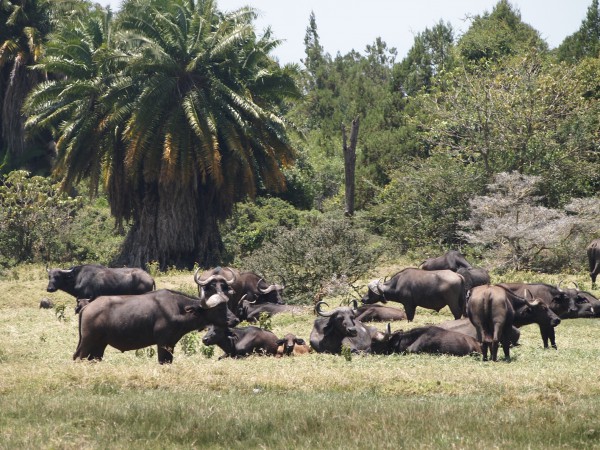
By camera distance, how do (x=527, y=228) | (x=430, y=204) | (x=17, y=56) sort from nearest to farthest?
(x=527, y=228)
(x=430, y=204)
(x=17, y=56)

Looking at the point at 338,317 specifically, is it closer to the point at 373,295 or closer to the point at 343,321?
the point at 343,321

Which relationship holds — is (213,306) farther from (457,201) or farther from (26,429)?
(457,201)

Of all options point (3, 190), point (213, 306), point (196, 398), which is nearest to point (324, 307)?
point (213, 306)

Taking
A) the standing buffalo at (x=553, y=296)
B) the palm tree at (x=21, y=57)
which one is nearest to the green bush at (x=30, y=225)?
the palm tree at (x=21, y=57)

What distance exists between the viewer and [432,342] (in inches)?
633

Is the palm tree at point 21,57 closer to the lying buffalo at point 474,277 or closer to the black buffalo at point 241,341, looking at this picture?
the lying buffalo at point 474,277

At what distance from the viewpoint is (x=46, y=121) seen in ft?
116

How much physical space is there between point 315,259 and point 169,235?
33.0 ft

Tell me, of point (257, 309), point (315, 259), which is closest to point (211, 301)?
point (257, 309)

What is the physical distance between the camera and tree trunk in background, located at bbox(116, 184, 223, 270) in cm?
3447

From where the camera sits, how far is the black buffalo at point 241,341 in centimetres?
1584

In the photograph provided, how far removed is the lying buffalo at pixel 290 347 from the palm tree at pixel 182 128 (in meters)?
16.3

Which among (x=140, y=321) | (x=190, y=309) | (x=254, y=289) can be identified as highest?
(x=254, y=289)

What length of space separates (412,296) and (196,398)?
10762 mm
